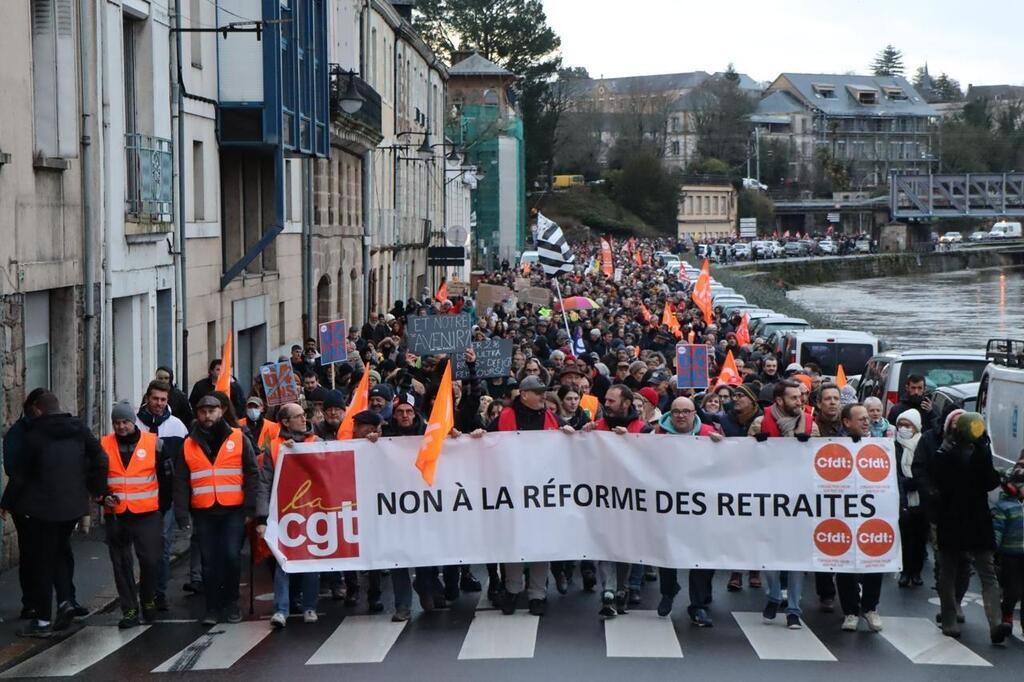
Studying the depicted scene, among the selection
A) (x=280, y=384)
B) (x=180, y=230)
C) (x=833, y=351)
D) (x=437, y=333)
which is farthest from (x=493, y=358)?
(x=833, y=351)

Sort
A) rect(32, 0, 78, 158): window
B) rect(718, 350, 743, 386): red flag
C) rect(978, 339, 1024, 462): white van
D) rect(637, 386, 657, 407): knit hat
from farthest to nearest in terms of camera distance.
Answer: rect(718, 350, 743, 386): red flag, rect(32, 0, 78, 158): window, rect(637, 386, 657, 407): knit hat, rect(978, 339, 1024, 462): white van

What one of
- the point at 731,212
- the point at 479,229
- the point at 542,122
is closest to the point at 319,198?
the point at 479,229

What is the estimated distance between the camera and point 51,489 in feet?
37.7

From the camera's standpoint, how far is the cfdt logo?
11711mm

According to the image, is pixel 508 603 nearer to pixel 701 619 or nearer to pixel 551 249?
pixel 701 619

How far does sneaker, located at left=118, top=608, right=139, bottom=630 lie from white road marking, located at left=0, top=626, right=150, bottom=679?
0.04 metres

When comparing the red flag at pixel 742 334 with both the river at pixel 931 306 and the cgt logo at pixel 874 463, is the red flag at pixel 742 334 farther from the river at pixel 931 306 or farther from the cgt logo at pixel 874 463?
the river at pixel 931 306

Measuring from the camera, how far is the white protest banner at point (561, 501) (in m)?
11.6

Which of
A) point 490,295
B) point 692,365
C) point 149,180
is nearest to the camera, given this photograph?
point 149,180

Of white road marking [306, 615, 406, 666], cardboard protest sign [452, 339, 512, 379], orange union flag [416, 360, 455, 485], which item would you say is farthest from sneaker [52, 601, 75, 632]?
cardboard protest sign [452, 339, 512, 379]

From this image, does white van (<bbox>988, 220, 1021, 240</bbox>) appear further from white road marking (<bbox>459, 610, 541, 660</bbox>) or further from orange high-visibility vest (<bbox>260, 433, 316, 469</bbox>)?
orange high-visibility vest (<bbox>260, 433, 316, 469</bbox>)

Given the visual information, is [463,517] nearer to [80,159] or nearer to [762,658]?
[762,658]

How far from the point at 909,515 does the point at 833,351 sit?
1364 cm

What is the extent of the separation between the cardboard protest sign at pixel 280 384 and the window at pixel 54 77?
9.72 feet
